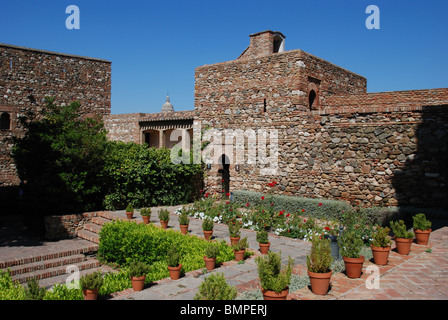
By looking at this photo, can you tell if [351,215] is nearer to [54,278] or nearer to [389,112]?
[389,112]

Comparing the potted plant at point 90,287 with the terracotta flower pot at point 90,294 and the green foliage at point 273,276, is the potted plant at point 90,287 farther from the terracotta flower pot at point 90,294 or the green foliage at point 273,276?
the green foliage at point 273,276

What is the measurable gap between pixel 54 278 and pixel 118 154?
246 inches

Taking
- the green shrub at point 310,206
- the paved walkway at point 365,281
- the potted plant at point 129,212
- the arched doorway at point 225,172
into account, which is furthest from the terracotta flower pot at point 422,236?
the arched doorway at point 225,172

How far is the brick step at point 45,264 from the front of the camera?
8211 millimetres

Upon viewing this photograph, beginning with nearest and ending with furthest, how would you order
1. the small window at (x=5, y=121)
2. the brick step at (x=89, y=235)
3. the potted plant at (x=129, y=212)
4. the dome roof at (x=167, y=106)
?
1. the brick step at (x=89, y=235)
2. the potted plant at (x=129, y=212)
3. the small window at (x=5, y=121)
4. the dome roof at (x=167, y=106)

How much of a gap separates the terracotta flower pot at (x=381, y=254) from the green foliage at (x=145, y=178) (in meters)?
8.73

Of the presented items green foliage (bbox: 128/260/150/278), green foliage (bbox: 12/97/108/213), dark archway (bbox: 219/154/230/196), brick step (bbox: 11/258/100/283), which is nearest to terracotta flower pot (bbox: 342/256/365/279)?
green foliage (bbox: 128/260/150/278)

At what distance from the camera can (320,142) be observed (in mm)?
12430

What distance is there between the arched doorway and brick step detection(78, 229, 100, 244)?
6.08m

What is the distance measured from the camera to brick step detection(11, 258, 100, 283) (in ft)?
26.0

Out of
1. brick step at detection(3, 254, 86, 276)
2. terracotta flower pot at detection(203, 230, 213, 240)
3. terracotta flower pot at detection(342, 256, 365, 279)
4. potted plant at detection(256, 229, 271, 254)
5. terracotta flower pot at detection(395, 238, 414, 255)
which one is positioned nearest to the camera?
terracotta flower pot at detection(342, 256, 365, 279)

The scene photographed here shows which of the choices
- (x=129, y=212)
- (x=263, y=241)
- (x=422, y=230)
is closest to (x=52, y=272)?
(x=129, y=212)

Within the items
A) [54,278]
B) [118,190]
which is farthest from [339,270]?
[118,190]

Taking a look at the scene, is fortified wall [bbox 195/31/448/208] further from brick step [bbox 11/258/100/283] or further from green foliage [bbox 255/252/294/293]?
green foliage [bbox 255/252/294/293]
